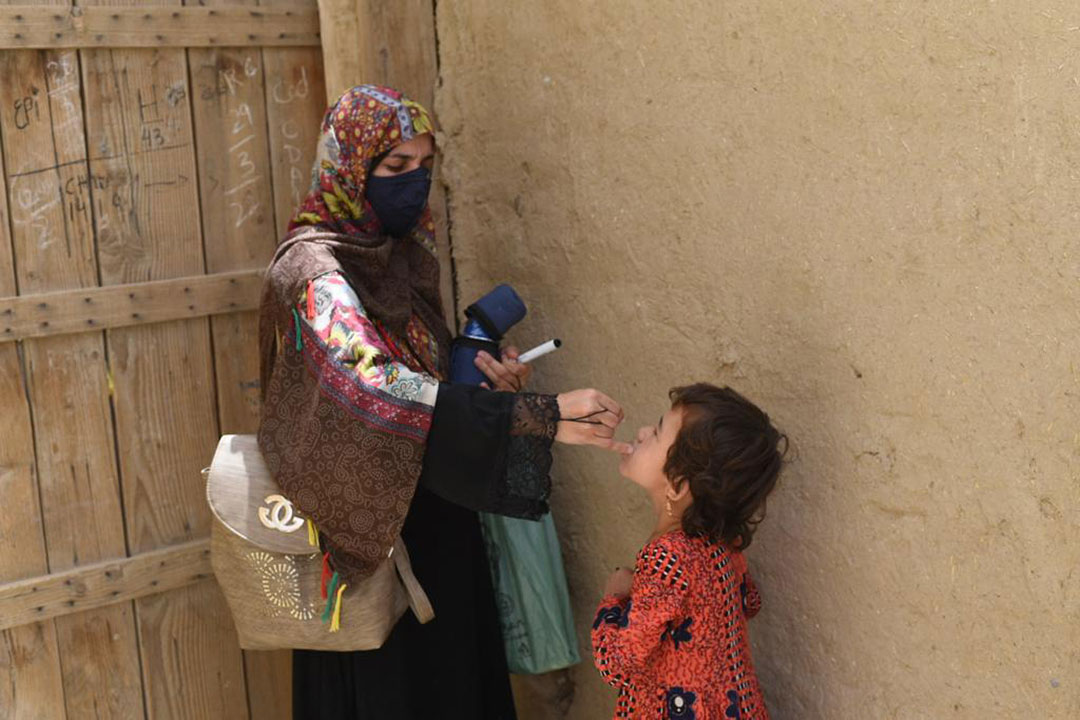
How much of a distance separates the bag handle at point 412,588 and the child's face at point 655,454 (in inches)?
20.5

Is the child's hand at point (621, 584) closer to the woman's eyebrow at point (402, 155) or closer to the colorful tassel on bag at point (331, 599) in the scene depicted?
the colorful tassel on bag at point (331, 599)

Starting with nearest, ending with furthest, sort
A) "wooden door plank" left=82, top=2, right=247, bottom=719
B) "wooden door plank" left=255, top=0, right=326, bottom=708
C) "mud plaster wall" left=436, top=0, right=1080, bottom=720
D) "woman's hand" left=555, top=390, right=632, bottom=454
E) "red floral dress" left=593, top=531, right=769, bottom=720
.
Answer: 1. "mud plaster wall" left=436, top=0, right=1080, bottom=720
2. "red floral dress" left=593, top=531, right=769, bottom=720
3. "woman's hand" left=555, top=390, right=632, bottom=454
4. "wooden door plank" left=82, top=2, right=247, bottom=719
5. "wooden door plank" left=255, top=0, right=326, bottom=708

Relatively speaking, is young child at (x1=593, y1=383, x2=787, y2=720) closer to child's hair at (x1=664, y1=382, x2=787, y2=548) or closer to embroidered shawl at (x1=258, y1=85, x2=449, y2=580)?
child's hair at (x1=664, y1=382, x2=787, y2=548)

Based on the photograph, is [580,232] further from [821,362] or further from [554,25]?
[821,362]

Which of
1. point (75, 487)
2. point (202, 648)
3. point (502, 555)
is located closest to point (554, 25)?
point (502, 555)

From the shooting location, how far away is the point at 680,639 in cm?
197

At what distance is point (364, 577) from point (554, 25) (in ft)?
Result: 4.06

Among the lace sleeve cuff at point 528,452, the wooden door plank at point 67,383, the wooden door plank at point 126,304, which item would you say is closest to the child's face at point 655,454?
the lace sleeve cuff at point 528,452

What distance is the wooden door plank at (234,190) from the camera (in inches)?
106

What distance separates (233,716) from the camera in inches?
113

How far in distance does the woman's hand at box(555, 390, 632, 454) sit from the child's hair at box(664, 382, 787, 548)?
12cm

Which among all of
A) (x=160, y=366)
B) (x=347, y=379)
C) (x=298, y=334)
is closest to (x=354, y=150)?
(x=298, y=334)

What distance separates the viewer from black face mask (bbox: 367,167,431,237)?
2.33 m

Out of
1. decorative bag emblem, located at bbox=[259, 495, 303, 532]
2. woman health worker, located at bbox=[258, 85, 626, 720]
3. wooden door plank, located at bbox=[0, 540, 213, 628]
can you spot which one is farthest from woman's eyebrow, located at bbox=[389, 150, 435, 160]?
wooden door plank, located at bbox=[0, 540, 213, 628]
